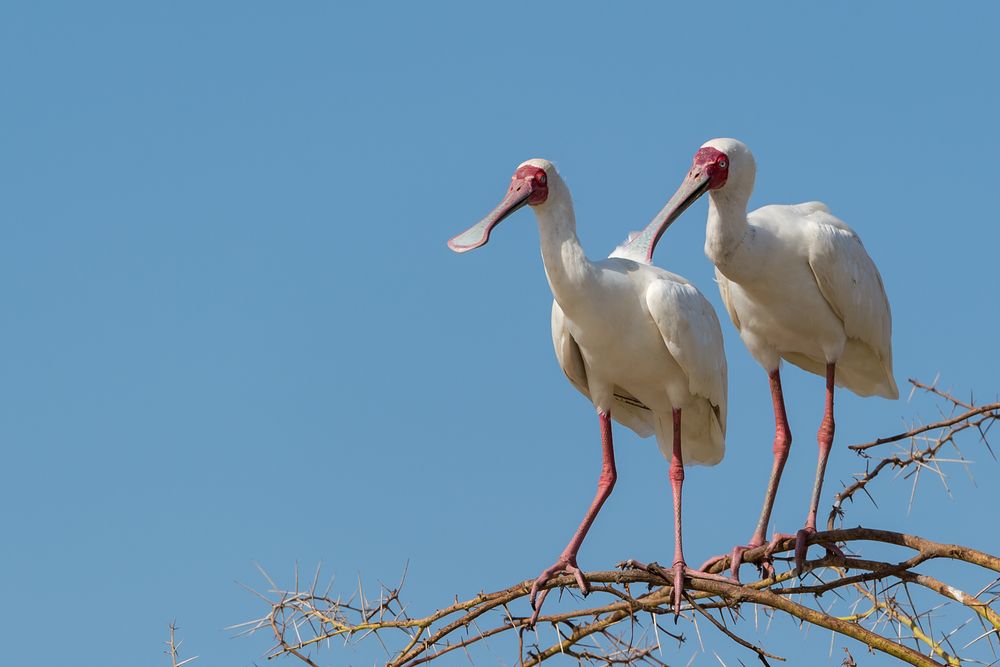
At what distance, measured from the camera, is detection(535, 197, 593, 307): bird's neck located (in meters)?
8.63

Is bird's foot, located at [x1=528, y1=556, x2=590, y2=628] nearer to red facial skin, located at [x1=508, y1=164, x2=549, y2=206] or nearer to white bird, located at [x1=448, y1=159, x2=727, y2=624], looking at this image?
white bird, located at [x1=448, y1=159, x2=727, y2=624]

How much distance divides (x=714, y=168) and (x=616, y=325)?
1.04 m

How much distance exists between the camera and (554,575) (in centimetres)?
838

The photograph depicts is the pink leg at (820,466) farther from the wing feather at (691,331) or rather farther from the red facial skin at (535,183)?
the red facial skin at (535,183)

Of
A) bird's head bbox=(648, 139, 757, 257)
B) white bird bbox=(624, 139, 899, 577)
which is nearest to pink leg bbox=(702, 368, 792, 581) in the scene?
white bird bbox=(624, 139, 899, 577)

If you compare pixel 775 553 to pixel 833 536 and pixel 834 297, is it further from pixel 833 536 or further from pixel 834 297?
pixel 834 297

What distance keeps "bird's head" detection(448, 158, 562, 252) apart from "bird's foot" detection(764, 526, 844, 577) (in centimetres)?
227

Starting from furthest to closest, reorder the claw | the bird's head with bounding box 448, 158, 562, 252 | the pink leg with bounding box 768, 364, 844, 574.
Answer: the bird's head with bounding box 448, 158, 562, 252, the pink leg with bounding box 768, 364, 844, 574, the claw

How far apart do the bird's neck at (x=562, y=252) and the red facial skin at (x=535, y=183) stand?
50 millimetres

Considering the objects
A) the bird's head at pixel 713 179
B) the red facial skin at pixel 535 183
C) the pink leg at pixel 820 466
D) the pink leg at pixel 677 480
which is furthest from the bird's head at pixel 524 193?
the pink leg at pixel 820 466

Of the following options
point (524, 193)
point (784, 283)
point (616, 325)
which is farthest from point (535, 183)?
point (784, 283)

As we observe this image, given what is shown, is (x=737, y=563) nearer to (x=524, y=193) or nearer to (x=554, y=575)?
(x=554, y=575)

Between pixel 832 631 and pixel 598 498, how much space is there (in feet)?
9.65

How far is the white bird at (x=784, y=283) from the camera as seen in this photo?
886 cm
